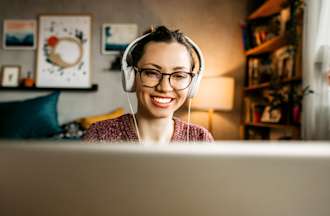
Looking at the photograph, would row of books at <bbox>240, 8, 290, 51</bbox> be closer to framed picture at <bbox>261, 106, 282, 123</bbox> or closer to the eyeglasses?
framed picture at <bbox>261, 106, 282, 123</bbox>

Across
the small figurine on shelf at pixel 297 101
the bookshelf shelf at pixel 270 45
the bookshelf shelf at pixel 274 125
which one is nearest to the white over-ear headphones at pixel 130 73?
the small figurine on shelf at pixel 297 101

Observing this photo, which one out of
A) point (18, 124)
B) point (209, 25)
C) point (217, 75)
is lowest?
point (18, 124)

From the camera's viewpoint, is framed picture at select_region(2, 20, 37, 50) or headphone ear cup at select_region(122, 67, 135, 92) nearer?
headphone ear cup at select_region(122, 67, 135, 92)

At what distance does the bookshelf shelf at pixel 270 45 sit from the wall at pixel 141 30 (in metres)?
0.24

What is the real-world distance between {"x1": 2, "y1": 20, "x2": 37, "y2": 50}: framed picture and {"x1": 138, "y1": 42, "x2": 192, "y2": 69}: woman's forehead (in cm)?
237

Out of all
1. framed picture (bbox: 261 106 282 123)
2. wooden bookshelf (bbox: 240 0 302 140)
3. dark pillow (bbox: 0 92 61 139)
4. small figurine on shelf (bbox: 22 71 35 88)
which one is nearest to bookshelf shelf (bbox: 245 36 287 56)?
wooden bookshelf (bbox: 240 0 302 140)

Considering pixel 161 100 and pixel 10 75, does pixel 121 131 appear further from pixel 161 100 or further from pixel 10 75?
pixel 10 75

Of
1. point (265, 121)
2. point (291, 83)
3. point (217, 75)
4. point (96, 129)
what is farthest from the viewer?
point (217, 75)

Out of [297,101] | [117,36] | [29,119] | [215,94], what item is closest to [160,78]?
[297,101]

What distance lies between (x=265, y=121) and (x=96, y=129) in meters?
1.78

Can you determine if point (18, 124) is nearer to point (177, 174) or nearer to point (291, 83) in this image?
point (291, 83)

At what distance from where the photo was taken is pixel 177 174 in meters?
0.17

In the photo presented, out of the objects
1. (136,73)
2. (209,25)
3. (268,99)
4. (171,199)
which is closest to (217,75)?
(209,25)

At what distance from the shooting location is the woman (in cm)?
58
